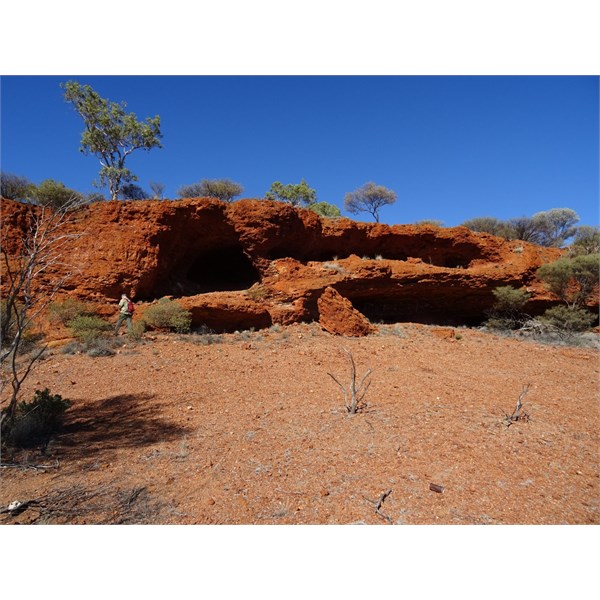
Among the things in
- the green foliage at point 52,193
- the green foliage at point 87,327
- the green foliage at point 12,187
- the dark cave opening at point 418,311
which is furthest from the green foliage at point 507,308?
the green foliage at point 12,187

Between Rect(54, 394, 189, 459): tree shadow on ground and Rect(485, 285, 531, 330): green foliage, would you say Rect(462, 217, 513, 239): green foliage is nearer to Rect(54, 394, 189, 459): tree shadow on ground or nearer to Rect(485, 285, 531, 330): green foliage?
Rect(485, 285, 531, 330): green foliage

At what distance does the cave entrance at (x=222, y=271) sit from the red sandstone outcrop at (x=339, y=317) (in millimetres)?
2632

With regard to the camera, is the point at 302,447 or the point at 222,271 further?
the point at 222,271

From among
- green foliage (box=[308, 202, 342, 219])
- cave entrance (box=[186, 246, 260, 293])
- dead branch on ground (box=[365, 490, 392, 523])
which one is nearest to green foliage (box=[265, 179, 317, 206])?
green foliage (box=[308, 202, 342, 219])

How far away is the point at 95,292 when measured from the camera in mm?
9055

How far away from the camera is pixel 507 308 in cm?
1227

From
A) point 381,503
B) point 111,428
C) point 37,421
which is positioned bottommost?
point 381,503

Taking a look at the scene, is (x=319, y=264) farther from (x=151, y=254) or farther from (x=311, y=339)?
(x=151, y=254)

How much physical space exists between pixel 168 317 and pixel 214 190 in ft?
48.7

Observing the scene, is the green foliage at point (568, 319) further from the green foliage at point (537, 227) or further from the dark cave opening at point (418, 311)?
the green foliage at point (537, 227)

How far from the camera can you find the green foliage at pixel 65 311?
8.27 metres

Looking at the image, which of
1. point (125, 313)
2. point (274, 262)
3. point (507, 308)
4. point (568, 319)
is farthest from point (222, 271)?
point (568, 319)

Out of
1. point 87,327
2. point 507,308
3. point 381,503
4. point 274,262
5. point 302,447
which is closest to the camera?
point 381,503

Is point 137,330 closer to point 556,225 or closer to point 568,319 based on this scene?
point 568,319
